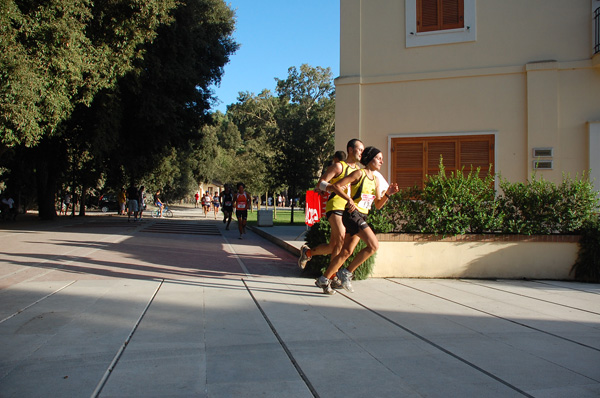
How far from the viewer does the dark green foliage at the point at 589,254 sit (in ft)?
24.8

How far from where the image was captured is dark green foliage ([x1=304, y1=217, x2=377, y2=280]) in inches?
294

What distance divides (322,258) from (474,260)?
2.56m

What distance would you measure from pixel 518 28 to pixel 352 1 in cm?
375

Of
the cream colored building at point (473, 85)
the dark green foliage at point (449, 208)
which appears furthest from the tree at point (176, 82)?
the dark green foliage at point (449, 208)

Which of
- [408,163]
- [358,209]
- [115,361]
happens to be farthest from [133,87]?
[115,361]

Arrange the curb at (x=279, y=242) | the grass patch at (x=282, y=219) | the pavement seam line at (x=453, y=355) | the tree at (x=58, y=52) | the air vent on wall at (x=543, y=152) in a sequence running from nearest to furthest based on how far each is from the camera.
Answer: the pavement seam line at (x=453, y=355) < the air vent on wall at (x=543, y=152) < the curb at (x=279, y=242) < the tree at (x=58, y=52) < the grass patch at (x=282, y=219)

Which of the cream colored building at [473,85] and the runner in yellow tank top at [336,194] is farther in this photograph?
the cream colored building at [473,85]

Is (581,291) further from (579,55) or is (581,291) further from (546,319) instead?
(579,55)

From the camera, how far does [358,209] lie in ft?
19.7

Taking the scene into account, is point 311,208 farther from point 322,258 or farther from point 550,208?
point 550,208

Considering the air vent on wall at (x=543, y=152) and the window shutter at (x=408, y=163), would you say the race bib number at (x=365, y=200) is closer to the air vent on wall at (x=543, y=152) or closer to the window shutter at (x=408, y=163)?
the window shutter at (x=408, y=163)

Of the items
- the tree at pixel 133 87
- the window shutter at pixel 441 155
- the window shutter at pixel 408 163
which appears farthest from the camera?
the tree at pixel 133 87

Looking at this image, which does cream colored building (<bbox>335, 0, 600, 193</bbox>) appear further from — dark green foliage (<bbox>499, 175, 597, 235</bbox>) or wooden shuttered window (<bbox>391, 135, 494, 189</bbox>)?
dark green foliage (<bbox>499, 175, 597, 235</bbox>)

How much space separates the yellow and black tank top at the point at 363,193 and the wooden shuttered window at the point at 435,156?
472 cm
